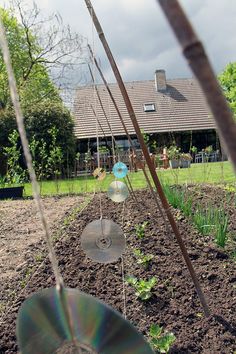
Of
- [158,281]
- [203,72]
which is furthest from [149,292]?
[203,72]

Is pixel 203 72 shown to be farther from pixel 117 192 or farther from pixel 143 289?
pixel 117 192

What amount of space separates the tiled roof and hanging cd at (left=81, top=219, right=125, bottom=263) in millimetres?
18951

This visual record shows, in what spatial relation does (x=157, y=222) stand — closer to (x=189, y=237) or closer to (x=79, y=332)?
(x=189, y=237)

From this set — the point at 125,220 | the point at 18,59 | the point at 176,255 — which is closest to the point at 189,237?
the point at 176,255

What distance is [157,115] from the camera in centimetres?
2472

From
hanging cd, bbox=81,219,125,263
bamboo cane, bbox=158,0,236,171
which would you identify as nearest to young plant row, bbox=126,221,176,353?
hanging cd, bbox=81,219,125,263

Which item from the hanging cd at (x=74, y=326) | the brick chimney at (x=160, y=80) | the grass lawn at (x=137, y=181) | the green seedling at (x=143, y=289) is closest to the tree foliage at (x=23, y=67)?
the brick chimney at (x=160, y=80)

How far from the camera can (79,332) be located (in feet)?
2.16

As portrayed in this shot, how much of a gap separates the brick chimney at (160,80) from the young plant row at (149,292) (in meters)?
23.7

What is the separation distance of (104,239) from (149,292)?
63 centimetres

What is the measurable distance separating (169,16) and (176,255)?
10.3 feet

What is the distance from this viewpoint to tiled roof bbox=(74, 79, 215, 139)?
2214cm

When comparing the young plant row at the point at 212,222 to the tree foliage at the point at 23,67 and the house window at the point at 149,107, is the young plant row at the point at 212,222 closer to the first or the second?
the tree foliage at the point at 23,67

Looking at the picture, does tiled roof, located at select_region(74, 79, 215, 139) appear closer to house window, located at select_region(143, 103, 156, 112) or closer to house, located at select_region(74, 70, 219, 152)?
house, located at select_region(74, 70, 219, 152)
